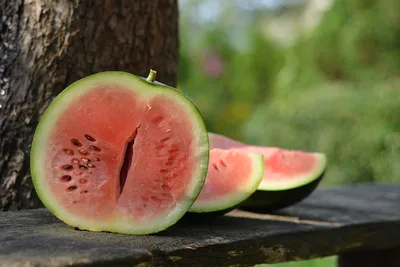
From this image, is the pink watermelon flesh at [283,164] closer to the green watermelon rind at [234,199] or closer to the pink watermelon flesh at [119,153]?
the green watermelon rind at [234,199]

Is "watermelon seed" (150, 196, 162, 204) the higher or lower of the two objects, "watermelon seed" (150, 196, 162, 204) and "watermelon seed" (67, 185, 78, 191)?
the lower

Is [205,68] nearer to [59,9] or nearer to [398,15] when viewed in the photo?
[398,15]

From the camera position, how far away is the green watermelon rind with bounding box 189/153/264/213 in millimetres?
1470

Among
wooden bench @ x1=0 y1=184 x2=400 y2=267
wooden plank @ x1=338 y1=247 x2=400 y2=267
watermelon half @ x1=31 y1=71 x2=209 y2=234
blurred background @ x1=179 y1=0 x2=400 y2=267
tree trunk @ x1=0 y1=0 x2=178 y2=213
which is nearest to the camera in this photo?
wooden bench @ x1=0 y1=184 x2=400 y2=267

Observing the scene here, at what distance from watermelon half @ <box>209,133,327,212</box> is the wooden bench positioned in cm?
4

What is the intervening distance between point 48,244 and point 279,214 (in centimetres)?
82

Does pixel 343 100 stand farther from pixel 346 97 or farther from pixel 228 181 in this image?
pixel 228 181

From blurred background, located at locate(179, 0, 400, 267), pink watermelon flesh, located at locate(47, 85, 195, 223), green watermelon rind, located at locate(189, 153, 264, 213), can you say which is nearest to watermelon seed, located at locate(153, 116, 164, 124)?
pink watermelon flesh, located at locate(47, 85, 195, 223)

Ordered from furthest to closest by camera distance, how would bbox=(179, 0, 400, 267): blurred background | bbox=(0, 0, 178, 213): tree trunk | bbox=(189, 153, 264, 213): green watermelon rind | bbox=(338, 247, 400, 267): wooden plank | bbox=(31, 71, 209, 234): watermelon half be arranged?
bbox=(179, 0, 400, 267): blurred background, bbox=(338, 247, 400, 267): wooden plank, bbox=(0, 0, 178, 213): tree trunk, bbox=(189, 153, 264, 213): green watermelon rind, bbox=(31, 71, 209, 234): watermelon half

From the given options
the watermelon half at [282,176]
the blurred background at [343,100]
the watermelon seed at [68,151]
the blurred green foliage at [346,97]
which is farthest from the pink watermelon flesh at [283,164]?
the blurred green foliage at [346,97]

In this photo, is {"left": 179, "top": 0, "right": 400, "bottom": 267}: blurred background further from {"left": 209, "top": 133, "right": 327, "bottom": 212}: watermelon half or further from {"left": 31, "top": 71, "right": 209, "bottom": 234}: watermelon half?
{"left": 31, "top": 71, "right": 209, "bottom": 234}: watermelon half

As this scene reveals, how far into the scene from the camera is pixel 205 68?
9102 millimetres

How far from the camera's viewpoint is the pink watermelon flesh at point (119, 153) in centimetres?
131

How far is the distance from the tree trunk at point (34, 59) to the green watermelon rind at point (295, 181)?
0.55m
